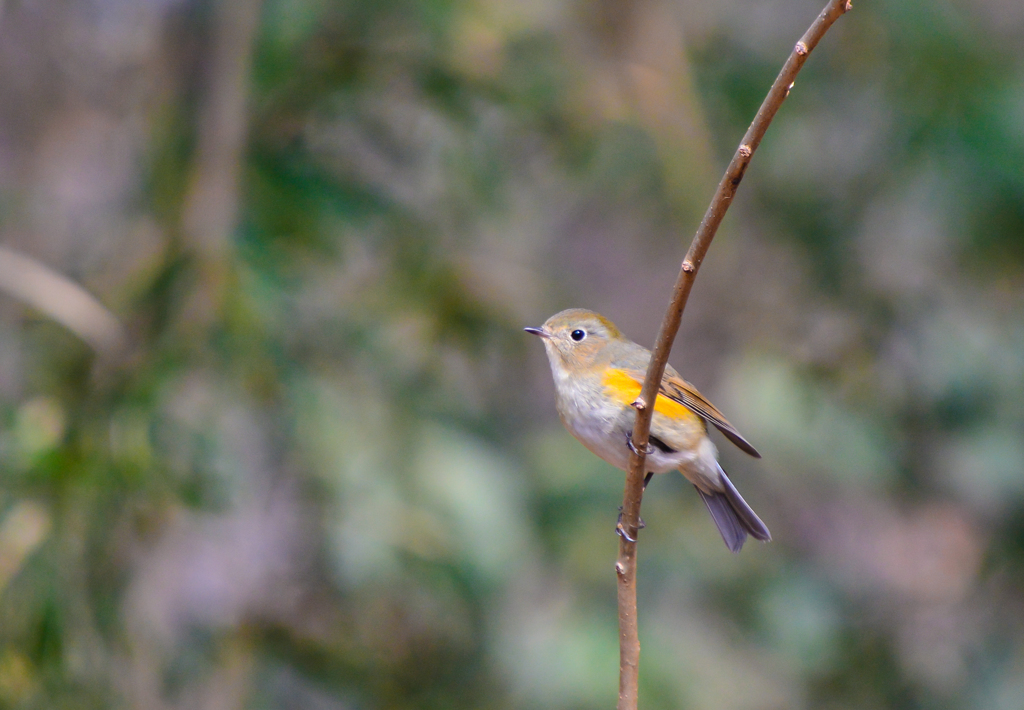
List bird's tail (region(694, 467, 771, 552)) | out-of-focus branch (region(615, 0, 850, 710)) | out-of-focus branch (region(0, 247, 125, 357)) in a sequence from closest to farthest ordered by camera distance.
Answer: out-of-focus branch (region(615, 0, 850, 710)) < bird's tail (region(694, 467, 771, 552)) < out-of-focus branch (region(0, 247, 125, 357))

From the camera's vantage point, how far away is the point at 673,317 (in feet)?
4.45

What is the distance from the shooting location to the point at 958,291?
15.8 ft

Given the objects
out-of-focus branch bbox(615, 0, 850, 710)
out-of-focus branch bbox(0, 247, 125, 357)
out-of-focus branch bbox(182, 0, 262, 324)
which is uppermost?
out-of-focus branch bbox(182, 0, 262, 324)

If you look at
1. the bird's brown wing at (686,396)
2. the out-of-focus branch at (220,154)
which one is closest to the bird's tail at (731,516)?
the bird's brown wing at (686,396)

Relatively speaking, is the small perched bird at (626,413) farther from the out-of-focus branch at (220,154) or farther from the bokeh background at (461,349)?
the out-of-focus branch at (220,154)

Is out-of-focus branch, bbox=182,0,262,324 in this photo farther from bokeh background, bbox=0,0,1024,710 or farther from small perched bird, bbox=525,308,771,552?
small perched bird, bbox=525,308,771,552

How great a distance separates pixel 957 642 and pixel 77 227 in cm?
453

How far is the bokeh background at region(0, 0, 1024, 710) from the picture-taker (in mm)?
3248

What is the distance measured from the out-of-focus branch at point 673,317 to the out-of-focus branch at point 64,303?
229 centimetres

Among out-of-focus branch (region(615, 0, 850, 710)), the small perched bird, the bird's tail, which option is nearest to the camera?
out-of-focus branch (region(615, 0, 850, 710))

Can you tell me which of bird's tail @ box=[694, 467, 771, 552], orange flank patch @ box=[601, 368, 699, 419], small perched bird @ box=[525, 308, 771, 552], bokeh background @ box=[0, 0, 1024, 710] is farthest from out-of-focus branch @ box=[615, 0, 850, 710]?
bokeh background @ box=[0, 0, 1024, 710]

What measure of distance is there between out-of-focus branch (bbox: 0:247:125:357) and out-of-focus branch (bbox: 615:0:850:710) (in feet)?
7.50

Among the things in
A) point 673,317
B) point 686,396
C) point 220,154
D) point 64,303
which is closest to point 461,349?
point 220,154

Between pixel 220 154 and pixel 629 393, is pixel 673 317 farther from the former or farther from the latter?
pixel 220 154
